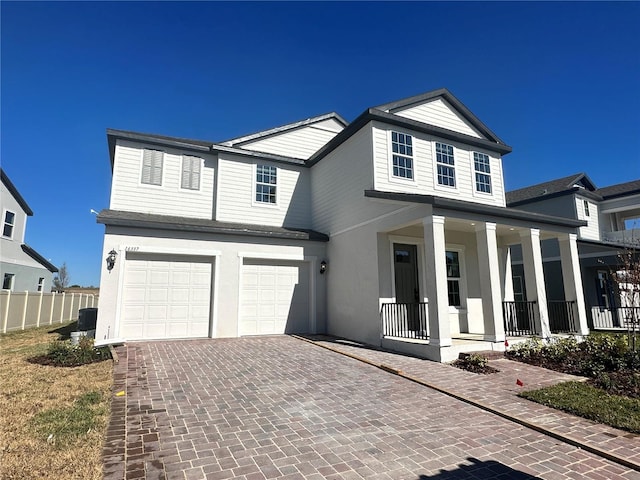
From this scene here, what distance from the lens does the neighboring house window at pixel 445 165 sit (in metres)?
12.3

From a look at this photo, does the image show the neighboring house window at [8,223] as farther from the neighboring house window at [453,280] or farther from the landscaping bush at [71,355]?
the neighboring house window at [453,280]

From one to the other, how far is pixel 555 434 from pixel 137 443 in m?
5.02

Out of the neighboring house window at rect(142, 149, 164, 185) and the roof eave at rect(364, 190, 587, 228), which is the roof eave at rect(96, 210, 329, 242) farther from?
the roof eave at rect(364, 190, 587, 228)

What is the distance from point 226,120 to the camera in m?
17.1

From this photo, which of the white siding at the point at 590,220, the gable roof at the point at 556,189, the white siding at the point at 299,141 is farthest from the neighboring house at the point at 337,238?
the white siding at the point at 590,220

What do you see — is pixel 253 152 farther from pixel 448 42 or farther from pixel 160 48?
pixel 448 42

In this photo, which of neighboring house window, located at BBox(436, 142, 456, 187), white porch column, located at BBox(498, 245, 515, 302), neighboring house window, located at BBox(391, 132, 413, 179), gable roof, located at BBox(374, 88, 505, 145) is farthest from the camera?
white porch column, located at BBox(498, 245, 515, 302)

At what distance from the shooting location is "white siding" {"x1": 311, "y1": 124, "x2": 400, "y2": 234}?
435 inches

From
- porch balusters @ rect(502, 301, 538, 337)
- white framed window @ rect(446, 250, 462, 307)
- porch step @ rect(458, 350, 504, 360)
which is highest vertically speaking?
white framed window @ rect(446, 250, 462, 307)

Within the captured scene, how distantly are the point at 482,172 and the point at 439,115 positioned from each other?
274 cm

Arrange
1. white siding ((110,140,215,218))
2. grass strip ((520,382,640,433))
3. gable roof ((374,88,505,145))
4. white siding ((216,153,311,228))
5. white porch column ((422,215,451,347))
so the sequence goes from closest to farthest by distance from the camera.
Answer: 1. grass strip ((520,382,640,433))
2. white porch column ((422,215,451,347))
3. gable roof ((374,88,505,145))
4. white siding ((110,140,215,218))
5. white siding ((216,153,311,228))

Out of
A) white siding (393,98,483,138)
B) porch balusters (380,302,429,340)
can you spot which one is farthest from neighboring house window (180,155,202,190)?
porch balusters (380,302,429,340)

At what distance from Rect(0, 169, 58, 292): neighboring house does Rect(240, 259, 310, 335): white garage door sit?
49.3 ft

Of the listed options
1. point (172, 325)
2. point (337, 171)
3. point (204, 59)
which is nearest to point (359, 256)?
point (337, 171)
